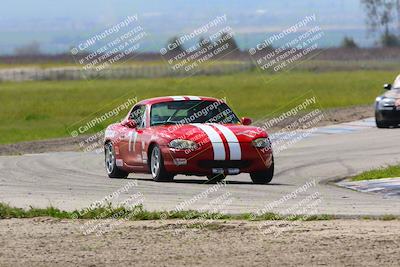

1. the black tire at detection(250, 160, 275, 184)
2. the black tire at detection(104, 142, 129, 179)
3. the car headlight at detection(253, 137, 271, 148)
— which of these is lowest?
the black tire at detection(250, 160, 275, 184)

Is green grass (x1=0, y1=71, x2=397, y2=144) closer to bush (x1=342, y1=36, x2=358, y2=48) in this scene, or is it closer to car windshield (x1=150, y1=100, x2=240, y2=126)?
car windshield (x1=150, y1=100, x2=240, y2=126)

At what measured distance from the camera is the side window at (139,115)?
20016mm

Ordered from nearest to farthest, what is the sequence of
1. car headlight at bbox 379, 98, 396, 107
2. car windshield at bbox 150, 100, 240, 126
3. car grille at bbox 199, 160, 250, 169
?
car grille at bbox 199, 160, 250, 169
car windshield at bbox 150, 100, 240, 126
car headlight at bbox 379, 98, 396, 107

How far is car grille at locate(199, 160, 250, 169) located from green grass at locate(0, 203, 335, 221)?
4494mm

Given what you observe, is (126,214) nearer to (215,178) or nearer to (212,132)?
(212,132)

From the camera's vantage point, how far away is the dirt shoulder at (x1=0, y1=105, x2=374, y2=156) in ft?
98.5

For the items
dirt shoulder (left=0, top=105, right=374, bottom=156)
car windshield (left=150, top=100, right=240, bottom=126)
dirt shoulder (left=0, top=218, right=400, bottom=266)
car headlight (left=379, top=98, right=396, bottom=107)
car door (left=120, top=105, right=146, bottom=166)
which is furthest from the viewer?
car headlight (left=379, top=98, right=396, bottom=107)

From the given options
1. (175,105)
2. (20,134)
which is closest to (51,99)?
(20,134)

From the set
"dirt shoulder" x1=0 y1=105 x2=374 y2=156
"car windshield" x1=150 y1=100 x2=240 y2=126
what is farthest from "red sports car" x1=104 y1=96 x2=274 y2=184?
"dirt shoulder" x1=0 y1=105 x2=374 y2=156

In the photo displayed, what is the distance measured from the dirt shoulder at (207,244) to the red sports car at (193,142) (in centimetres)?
557

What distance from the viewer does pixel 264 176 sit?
754 inches

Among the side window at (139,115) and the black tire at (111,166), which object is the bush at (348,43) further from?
the side window at (139,115)

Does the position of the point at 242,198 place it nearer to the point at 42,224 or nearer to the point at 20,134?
the point at 42,224

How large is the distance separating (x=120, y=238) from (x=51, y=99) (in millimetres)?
51602
